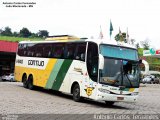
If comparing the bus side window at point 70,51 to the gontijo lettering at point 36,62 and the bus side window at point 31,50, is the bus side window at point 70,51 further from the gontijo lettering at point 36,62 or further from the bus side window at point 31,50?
the bus side window at point 31,50

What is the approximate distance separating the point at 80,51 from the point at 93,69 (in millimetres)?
1899

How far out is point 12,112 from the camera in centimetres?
1414

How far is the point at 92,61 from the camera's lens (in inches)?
778

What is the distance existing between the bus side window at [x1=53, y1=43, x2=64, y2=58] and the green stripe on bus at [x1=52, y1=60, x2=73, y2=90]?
0.73m

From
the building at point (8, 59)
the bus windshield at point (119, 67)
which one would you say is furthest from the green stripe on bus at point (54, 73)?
the building at point (8, 59)

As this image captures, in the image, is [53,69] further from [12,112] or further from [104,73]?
[12,112]

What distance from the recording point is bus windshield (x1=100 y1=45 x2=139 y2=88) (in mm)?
19031

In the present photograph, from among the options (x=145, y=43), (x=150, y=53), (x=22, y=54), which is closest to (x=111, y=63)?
(x=22, y=54)

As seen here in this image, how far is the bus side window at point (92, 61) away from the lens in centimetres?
1942

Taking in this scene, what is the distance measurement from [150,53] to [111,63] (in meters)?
57.7

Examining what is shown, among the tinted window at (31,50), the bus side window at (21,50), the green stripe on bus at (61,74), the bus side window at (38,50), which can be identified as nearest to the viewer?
the green stripe on bus at (61,74)

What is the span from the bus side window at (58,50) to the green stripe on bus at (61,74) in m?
0.73

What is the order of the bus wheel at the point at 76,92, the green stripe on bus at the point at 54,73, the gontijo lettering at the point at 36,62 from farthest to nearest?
the gontijo lettering at the point at 36,62 → the green stripe on bus at the point at 54,73 → the bus wheel at the point at 76,92

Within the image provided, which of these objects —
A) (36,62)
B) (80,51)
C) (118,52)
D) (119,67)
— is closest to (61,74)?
(80,51)
